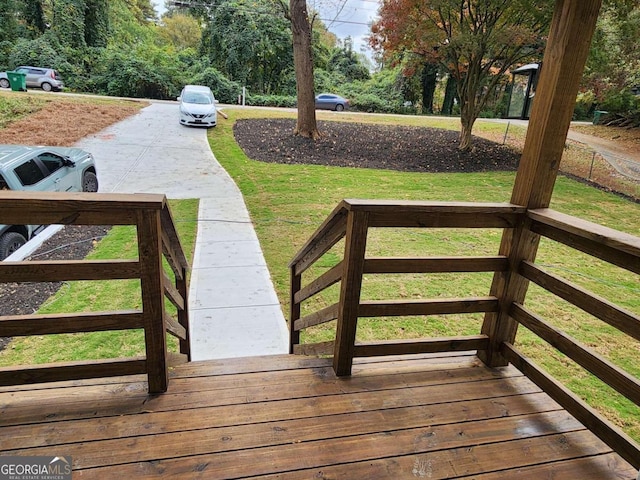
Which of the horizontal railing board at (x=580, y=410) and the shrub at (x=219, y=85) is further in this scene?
the shrub at (x=219, y=85)

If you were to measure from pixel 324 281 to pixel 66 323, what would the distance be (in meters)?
1.35

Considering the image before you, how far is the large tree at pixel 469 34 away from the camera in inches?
386

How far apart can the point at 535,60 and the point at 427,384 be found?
40.7ft

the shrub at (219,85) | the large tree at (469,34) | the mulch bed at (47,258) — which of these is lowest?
the mulch bed at (47,258)

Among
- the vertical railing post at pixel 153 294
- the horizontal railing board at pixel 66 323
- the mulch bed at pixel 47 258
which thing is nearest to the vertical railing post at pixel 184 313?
the vertical railing post at pixel 153 294

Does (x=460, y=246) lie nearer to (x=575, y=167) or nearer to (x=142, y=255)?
(x=142, y=255)

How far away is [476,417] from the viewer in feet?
6.45

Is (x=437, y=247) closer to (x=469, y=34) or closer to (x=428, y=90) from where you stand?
(x=469, y=34)

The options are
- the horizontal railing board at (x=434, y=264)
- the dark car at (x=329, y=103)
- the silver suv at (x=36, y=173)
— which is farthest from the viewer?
the dark car at (x=329, y=103)

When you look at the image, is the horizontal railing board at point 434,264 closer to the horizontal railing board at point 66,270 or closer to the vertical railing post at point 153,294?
the vertical railing post at point 153,294

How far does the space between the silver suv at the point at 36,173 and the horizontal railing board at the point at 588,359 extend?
562cm

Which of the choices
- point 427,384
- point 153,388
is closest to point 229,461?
point 153,388

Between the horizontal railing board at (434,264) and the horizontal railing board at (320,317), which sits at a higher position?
the horizontal railing board at (434,264)

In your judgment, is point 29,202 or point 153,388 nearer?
point 29,202
